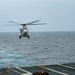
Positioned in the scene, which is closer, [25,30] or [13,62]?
[25,30]

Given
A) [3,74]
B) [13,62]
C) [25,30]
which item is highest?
[25,30]

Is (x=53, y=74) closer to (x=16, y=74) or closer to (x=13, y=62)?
(x=16, y=74)

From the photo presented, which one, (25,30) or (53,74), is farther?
(25,30)

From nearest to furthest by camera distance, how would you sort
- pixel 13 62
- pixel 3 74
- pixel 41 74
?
1. pixel 41 74
2. pixel 3 74
3. pixel 13 62

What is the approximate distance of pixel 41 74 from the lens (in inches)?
818

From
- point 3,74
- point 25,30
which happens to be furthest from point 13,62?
point 3,74

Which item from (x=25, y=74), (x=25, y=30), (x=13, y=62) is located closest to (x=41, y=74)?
(x=25, y=74)

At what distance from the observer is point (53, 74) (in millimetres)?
33094

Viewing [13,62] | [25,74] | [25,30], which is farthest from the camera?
[13,62]

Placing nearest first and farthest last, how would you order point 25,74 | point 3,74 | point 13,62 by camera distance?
point 3,74, point 25,74, point 13,62

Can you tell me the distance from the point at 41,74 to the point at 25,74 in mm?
11824

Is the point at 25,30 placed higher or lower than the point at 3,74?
higher

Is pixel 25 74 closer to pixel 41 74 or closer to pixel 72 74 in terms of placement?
pixel 72 74

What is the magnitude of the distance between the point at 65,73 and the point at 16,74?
6.76 m
